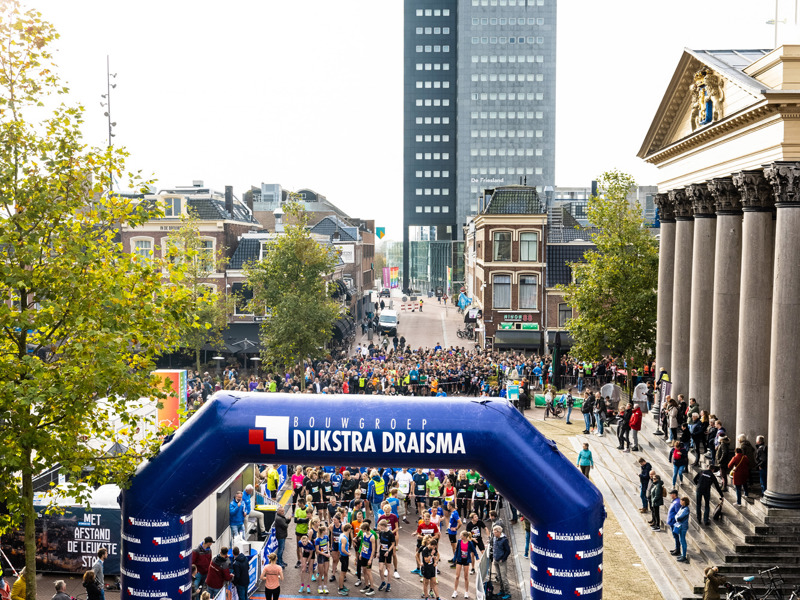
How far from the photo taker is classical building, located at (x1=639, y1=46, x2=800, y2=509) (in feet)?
62.4

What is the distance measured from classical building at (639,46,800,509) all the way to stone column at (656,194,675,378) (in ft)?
0.13

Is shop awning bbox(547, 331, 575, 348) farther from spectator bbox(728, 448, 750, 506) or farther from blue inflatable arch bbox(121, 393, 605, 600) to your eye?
blue inflatable arch bbox(121, 393, 605, 600)

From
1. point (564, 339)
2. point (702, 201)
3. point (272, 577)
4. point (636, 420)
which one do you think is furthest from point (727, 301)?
point (564, 339)

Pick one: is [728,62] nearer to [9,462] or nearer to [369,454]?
[369,454]

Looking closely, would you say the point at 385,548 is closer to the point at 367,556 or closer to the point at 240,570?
the point at 367,556

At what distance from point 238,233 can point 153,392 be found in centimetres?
4779

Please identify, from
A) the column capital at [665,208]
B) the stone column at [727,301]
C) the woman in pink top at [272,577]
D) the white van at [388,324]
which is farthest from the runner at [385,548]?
the white van at [388,324]

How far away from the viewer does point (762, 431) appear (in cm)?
2094

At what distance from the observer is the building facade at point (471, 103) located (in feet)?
440

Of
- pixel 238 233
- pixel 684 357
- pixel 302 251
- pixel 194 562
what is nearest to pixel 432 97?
pixel 238 233

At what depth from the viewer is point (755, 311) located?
810 inches

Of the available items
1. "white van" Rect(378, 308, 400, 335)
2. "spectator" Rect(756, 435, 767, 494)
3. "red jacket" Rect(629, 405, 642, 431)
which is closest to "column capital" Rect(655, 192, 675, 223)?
"red jacket" Rect(629, 405, 642, 431)

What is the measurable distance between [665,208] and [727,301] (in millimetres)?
8024

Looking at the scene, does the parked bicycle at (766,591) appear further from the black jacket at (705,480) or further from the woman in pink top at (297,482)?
the woman in pink top at (297,482)
